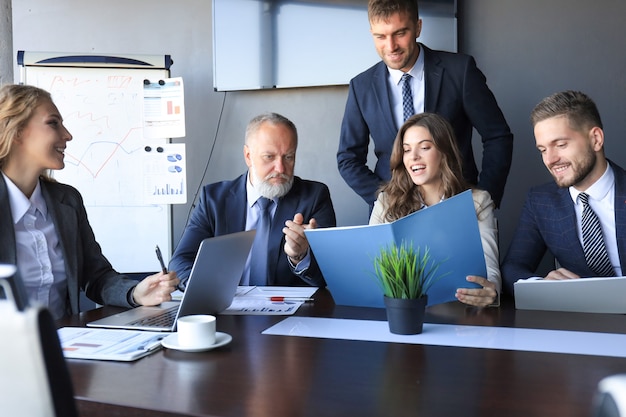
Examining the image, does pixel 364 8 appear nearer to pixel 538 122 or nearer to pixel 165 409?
pixel 538 122

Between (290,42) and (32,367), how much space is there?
3632 millimetres

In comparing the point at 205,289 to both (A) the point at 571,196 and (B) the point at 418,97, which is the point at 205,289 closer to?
(A) the point at 571,196

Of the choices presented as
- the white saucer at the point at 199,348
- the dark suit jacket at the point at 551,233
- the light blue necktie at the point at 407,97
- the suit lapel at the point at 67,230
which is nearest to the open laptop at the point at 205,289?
the white saucer at the point at 199,348

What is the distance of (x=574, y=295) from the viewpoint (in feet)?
5.52

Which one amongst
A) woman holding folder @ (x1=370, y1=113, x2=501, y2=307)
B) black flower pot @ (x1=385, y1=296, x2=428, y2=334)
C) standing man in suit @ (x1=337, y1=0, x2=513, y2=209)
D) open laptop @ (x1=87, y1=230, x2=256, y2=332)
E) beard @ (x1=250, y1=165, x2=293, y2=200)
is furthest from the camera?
standing man in suit @ (x1=337, y1=0, x2=513, y2=209)

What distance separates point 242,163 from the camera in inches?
170

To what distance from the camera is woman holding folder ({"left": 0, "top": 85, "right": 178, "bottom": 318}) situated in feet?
6.38

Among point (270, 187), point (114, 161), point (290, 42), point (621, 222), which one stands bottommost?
point (621, 222)

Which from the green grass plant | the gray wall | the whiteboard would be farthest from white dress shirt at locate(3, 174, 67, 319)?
the gray wall

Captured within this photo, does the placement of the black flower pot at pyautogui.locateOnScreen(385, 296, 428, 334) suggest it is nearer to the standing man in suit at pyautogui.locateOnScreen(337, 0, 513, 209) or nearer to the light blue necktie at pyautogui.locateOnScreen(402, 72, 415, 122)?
the standing man in suit at pyautogui.locateOnScreen(337, 0, 513, 209)

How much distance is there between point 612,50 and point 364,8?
1.47 metres

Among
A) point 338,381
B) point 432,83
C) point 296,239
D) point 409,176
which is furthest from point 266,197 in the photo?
point 338,381

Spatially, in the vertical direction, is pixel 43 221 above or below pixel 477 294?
Answer: above

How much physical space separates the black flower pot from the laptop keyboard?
1.88 ft
